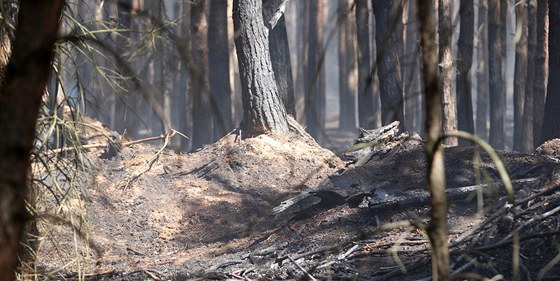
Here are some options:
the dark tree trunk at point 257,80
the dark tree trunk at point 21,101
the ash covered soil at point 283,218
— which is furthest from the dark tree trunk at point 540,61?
the dark tree trunk at point 21,101

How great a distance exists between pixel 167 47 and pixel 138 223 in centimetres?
1094

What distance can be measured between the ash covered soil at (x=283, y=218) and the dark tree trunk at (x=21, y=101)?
154 inches

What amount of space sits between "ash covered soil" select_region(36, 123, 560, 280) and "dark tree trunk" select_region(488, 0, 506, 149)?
26.3 ft

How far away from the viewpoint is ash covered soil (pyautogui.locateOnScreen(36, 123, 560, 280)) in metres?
8.48

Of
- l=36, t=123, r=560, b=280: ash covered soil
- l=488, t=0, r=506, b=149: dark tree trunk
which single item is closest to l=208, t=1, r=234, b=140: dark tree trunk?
l=36, t=123, r=560, b=280: ash covered soil

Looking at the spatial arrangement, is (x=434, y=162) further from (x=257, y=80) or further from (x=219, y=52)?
(x=219, y=52)

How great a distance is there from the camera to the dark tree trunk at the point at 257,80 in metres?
16.0

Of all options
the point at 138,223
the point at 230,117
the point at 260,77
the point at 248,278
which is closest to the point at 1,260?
the point at 248,278

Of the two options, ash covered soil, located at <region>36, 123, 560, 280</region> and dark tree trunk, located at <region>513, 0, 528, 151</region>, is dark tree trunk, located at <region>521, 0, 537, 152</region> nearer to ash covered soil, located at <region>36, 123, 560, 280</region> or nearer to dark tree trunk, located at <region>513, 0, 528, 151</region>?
dark tree trunk, located at <region>513, 0, 528, 151</region>

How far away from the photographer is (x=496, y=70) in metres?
23.1

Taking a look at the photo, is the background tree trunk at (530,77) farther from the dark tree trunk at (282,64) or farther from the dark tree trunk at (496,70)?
the dark tree trunk at (282,64)

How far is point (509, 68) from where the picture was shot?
65188 mm

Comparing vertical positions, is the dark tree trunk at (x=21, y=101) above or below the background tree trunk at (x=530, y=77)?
below

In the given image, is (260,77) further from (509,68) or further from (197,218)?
(509,68)
